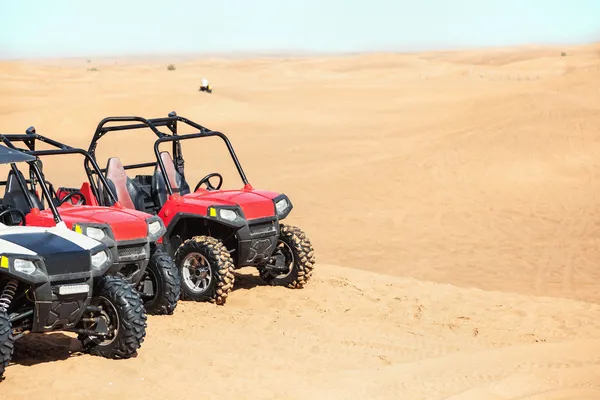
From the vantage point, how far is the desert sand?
737cm

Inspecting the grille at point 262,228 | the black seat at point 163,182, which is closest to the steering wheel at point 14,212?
the grille at point 262,228

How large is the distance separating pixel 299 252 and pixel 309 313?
1.15 m

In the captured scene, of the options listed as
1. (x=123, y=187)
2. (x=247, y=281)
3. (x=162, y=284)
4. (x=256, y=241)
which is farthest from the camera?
(x=247, y=281)

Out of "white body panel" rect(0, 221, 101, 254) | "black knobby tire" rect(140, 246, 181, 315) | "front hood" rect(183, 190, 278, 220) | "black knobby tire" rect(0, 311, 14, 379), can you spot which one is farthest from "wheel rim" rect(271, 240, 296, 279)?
"black knobby tire" rect(0, 311, 14, 379)

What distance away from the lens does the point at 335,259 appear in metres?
14.7

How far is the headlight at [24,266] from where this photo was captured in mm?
6805

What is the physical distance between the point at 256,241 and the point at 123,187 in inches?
62.6

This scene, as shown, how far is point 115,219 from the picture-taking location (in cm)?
873

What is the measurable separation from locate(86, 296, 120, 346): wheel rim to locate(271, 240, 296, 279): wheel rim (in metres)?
3.74

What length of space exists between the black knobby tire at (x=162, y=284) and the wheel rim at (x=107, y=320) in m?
1.72

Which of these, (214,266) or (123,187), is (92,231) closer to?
(214,266)

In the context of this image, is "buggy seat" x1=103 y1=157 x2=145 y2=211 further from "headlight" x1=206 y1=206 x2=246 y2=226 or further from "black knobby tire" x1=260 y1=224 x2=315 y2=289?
"black knobby tire" x1=260 y1=224 x2=315 y2=289

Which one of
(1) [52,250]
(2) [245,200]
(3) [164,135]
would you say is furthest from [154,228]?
(1) [52,250]

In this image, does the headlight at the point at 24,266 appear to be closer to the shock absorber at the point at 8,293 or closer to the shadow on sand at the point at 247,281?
the shock absorber at the point at 8,293
